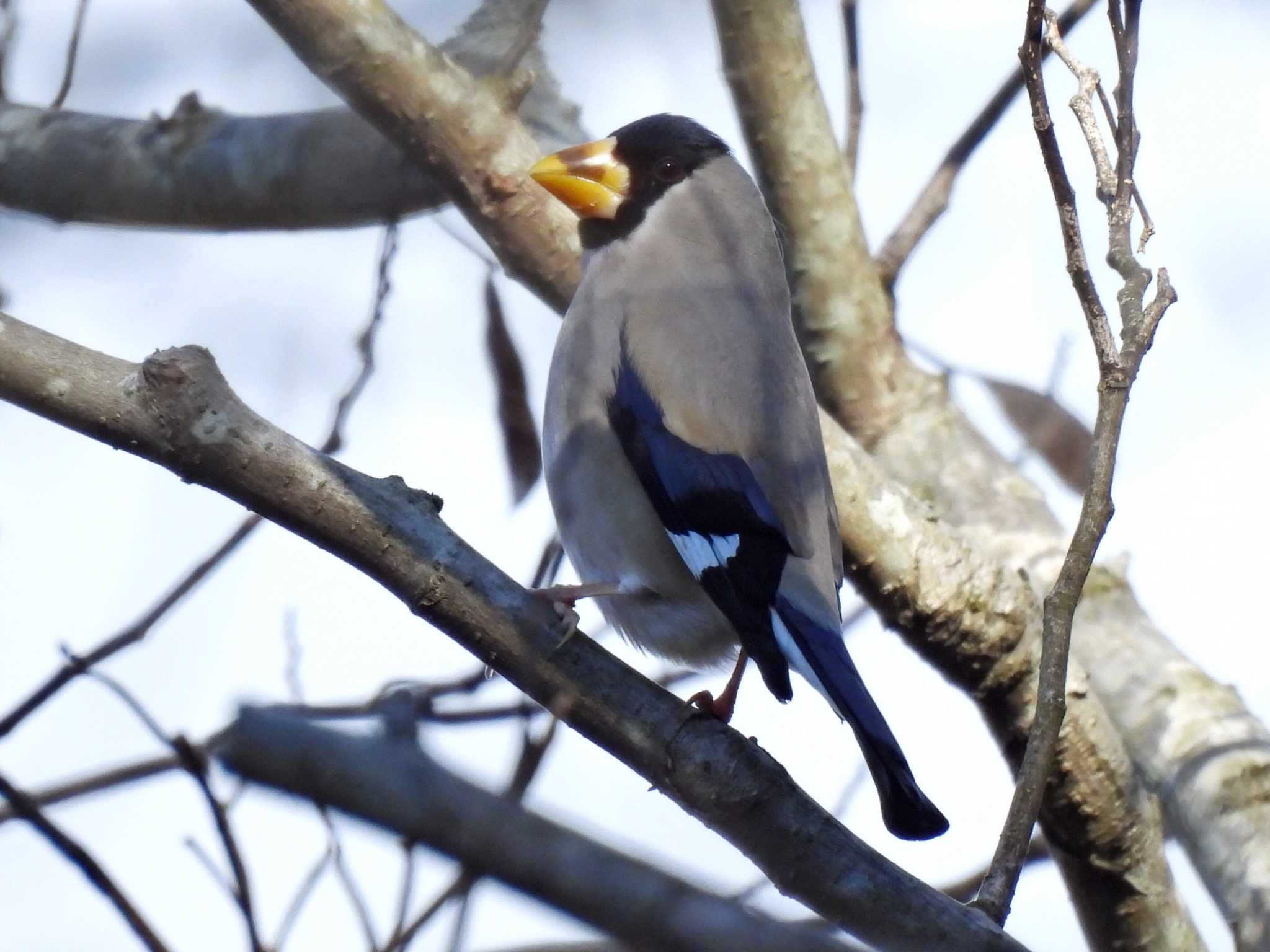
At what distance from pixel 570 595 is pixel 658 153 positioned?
1929 mm

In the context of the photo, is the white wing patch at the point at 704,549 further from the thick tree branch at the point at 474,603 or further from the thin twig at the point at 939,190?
the thin twig at the point at 939,190

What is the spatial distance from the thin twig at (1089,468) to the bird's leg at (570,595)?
70 centimetres

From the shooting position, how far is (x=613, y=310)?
11.7 ft

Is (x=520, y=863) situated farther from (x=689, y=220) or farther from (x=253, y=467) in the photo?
(x=689, y=220)

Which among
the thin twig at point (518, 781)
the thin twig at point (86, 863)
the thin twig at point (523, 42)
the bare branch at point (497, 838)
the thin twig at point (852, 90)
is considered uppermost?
the thin twig at point (852, 90)

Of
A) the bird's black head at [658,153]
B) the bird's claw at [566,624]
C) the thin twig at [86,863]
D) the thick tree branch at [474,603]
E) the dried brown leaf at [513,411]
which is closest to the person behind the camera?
the thin twig at [86,863]

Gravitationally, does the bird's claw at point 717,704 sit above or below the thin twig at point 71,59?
below

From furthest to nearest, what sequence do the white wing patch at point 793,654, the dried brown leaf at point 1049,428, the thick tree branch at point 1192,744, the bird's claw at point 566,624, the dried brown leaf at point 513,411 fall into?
1. the dried brown leaf at point 1049,428
2. the dried brown leaf at point 513,411
3. the thick tree branch at point 1192,744
4. the white wing patch at point 793,654
5. the bird's claw at point 566,624

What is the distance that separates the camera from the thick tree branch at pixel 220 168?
3.93 m

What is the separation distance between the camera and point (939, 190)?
14.1 feet

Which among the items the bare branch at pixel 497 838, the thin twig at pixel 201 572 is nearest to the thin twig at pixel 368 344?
the thin twig at pixel 201 572

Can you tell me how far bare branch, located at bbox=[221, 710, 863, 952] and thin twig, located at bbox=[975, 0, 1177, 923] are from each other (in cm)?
131

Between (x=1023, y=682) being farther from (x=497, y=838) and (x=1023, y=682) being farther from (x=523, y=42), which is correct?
(x=497, y=838)

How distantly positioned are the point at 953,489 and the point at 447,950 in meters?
2.31
